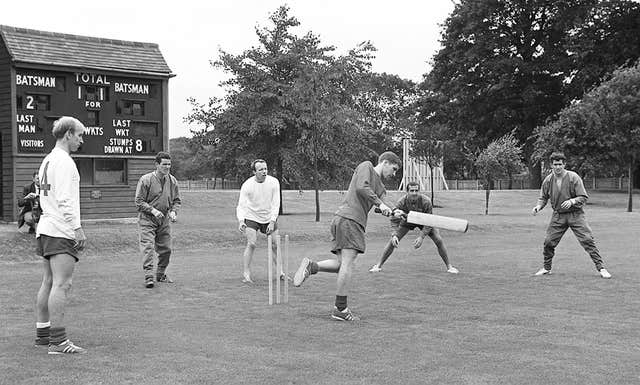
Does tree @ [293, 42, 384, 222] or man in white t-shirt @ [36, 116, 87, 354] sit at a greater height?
tree @ [293, 42, 384, 222]

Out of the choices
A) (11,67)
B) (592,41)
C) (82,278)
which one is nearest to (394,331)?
(82,278)

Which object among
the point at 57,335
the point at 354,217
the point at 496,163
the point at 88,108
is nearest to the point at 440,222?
the point at 354,217

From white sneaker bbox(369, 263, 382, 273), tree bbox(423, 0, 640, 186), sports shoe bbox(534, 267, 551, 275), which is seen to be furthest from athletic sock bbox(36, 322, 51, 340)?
tree bbox(423, 0, 640, 186)

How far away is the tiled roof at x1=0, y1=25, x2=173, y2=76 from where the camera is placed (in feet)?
75.3

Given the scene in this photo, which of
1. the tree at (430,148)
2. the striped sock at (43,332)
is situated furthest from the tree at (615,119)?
the striped sock at (43,332)

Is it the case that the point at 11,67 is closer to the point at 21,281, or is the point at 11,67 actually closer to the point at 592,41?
the point at 21,281

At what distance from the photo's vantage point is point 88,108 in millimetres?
23312

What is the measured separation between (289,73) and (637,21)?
32471 mm

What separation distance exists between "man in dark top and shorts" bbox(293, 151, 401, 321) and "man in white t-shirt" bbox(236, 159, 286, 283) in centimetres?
334

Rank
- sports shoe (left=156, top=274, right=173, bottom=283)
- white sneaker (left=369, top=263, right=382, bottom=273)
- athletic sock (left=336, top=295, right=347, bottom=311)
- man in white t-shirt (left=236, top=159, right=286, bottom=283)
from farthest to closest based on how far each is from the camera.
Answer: white sneaker (left=369, top=263, right=382, bottom=273) → sports shoe (left=156, top=274, right=173, bottom=283) → man in white t-shirt (left=236, top=159, right=286, bottom=283) → athletic sock (left=336, top=295, right=347, bottom=311)

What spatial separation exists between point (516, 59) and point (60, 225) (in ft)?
173

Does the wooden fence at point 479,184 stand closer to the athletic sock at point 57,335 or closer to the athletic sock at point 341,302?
the athletic sock at point 341,302

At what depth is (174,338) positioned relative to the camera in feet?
25.0

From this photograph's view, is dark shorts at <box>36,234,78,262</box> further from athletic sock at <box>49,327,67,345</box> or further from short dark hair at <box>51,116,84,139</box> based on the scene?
short dark hair at <box>51,116,84,139</box>
